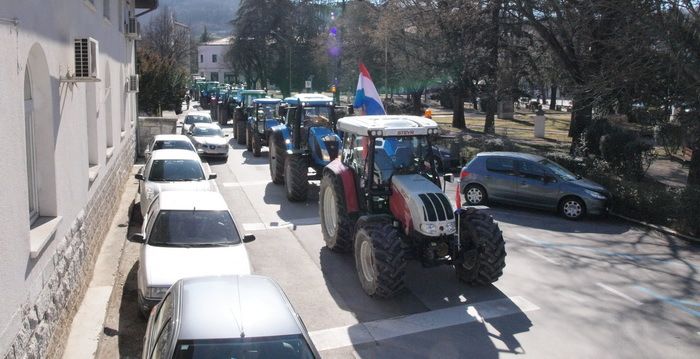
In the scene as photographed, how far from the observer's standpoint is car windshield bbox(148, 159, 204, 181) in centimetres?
1382

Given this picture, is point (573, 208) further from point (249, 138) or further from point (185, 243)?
point (249, 138)

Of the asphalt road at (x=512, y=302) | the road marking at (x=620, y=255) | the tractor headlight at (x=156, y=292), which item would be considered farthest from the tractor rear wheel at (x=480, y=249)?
the tractor headlight at (x=156, y=292)

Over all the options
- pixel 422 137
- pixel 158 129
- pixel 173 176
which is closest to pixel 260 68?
pixel 158 129

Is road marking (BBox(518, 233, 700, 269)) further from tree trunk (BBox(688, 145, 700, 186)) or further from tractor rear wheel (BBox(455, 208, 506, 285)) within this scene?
tree trunk (BBox(688, 145, 700, 186))

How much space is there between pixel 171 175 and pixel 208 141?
878 centimetres

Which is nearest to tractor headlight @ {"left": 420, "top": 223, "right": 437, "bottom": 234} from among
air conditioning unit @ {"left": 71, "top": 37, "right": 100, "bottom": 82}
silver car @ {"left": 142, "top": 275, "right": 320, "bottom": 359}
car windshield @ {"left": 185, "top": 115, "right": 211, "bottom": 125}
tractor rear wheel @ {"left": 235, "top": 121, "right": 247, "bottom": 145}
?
silver car @ {"left": 142, "top": 275, "right": 320, "bottom": 359}

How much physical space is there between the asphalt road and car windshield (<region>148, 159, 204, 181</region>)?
73.9 inches

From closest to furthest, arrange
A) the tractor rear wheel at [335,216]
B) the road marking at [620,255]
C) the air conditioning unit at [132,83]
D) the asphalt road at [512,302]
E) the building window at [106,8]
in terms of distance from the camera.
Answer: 1. the asphalt road at [512,302]
2. the tractor rear wheel at [335,216]
3. the road marking at [620,255]
4. the building window at [106,8]
5. the air conditioning unit at [132,83]

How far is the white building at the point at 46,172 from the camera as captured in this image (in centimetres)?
528

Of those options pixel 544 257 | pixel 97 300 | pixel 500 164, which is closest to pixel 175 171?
pixel 97 300

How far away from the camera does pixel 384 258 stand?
8.65m

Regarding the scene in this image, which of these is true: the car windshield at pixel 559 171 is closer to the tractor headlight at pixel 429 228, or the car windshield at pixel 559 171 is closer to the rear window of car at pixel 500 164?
the rear window of car at pixel 500 164

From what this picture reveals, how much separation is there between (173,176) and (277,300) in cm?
892

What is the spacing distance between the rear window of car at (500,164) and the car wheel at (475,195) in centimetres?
58
